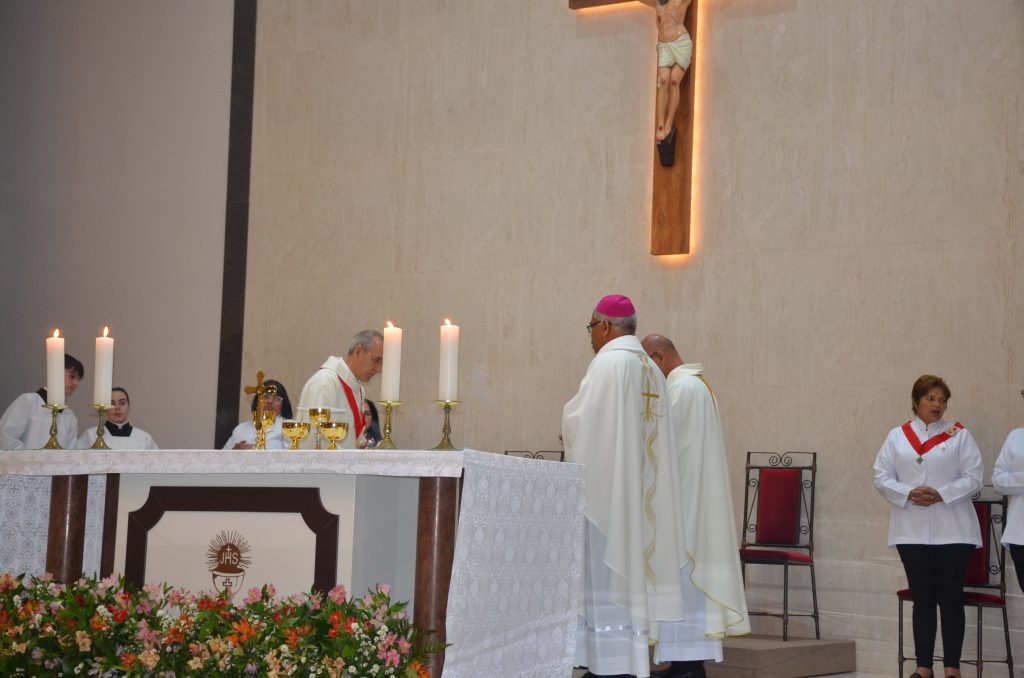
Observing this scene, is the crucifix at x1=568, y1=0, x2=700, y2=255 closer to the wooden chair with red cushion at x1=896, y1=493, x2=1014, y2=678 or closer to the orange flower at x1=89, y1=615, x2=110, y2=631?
the wooden chair with red cushion at x1=896, y1=493, x2=1014, y2=678

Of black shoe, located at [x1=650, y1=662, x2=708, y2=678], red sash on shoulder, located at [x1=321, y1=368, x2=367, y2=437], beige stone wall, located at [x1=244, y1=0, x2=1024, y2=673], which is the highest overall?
beige stone wall, located at [x1=244, y1=0, x2=1024, y2=673]

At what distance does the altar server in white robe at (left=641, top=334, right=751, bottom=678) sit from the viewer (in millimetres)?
5680

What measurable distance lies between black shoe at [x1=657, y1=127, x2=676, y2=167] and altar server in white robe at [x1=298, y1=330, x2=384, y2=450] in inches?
107

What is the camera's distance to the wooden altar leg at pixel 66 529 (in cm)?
407

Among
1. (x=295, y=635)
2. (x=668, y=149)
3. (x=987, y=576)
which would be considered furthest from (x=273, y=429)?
(x=987, y=576)

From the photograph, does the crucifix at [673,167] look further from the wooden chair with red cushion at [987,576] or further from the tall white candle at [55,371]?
the tall white candle at [55,371]

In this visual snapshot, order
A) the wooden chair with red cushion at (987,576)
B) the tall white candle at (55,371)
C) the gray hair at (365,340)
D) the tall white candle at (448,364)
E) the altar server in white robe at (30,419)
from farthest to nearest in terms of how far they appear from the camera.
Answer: the altar server in white robe at (30,419)
the wooden chair with red cushion at (987,576)
the gray hair at (365,340)
the tall white candle at (55,371)
the tall white candle at (448,364)

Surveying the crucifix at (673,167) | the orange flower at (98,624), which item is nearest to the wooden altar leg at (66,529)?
the orange flower at (98,624)

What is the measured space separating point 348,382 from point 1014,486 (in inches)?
130

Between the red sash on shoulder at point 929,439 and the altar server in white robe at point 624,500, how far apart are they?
177cm

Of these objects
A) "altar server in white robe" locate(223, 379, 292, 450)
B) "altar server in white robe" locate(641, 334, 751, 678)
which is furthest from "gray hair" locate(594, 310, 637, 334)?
"altar server in white robe" locate(223, 379, 292, 450)

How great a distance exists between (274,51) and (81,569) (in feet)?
20.0

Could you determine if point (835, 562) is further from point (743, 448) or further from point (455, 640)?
point (455, 640)

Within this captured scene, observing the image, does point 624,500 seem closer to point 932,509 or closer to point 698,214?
point 932,509
